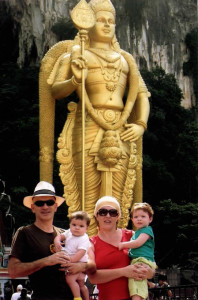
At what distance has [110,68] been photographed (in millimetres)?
9922

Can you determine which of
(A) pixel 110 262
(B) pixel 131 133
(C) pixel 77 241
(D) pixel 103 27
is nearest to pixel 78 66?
(D) pixel 103 27

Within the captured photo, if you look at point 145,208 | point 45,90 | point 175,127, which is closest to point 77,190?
point 45,90

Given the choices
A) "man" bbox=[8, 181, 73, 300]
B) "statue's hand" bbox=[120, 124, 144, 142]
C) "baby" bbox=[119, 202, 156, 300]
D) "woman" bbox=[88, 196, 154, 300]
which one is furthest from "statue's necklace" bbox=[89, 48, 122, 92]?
"man" bbox=[8, 181, 73, 300]

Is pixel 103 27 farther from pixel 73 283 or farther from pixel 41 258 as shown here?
pixel 41 258

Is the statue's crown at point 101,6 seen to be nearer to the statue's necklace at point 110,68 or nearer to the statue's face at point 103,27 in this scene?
the statue's face at point 103,27

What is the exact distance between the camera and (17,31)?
22953 mm

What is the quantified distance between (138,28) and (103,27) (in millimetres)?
14606

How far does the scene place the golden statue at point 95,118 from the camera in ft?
31.4

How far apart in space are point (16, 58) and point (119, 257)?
18734mm

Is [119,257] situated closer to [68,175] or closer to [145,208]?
[145,208]

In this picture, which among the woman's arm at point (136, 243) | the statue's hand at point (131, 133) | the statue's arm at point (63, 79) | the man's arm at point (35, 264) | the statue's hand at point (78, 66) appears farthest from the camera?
the statue's hand at point (131, 133)

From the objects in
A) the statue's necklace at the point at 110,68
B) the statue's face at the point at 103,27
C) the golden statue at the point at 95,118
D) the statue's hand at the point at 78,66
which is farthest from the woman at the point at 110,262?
the statue's face at the point at 103,27

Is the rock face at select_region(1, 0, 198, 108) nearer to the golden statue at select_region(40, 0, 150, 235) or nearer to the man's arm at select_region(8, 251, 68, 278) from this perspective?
the golden statue at select_region(40, 0, 150, 235)

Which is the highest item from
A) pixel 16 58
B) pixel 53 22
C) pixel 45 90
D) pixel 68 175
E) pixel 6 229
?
pixel 53 22
